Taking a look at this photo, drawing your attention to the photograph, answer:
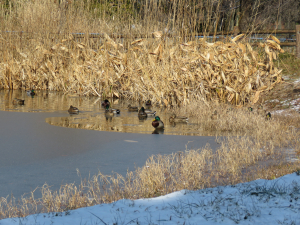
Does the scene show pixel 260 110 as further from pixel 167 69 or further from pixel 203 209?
pixel 203 209

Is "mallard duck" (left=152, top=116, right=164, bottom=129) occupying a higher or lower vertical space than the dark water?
higher

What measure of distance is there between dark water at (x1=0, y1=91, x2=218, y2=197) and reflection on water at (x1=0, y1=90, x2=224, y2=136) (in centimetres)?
2

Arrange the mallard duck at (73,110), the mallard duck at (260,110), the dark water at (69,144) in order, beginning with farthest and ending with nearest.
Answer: the mallard duck at (73,110)
the mallard duck at (260,110)
the dark water at (69,144)

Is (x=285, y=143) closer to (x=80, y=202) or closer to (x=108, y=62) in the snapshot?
(x=80, y=202)

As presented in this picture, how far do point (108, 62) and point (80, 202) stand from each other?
423 inches

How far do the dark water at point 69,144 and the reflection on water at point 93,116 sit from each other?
0.02 m

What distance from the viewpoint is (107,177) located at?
523cm

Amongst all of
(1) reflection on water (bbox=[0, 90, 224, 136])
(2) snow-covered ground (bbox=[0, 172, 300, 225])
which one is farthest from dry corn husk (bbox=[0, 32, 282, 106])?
(2) snow-covered ground (bbox=[0, 172, 300, 225])

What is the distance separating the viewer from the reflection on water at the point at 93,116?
897 cm

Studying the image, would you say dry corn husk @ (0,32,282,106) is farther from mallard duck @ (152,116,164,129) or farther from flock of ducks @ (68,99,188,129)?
mallard duck @ (152,116,164,129)

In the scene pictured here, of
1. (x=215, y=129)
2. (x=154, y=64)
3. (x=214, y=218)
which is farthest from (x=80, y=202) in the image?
(x=154, y=64)

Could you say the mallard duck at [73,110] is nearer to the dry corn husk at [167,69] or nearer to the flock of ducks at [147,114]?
the flock of ducks at [147,114]

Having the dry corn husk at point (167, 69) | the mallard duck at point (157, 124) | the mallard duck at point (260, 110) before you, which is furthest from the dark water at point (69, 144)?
the mallard duck at point (260, 110)

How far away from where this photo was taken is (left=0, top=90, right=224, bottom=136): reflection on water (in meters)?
8.97
